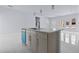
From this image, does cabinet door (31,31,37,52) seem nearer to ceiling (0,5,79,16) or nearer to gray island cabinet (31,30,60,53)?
gray island cabinet (31,30,60,53)

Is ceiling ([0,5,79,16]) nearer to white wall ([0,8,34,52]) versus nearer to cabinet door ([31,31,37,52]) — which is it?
white wall ([0,8,34,52])

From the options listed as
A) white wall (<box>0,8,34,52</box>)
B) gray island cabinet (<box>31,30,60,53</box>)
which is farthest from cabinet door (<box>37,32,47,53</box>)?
white wall (<box>0,8,34,52</box>)

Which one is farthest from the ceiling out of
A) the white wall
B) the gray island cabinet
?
the gray island cabinet

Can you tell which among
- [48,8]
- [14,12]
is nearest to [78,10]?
[48,8]

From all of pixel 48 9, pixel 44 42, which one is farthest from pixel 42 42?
pixel 48 9

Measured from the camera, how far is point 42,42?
3.58ft

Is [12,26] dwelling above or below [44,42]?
above

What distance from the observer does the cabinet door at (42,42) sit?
108cm

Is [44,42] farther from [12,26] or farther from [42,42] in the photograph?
[12,26]

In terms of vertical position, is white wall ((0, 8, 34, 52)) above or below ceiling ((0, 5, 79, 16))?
below

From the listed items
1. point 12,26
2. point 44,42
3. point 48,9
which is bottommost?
point 44,42

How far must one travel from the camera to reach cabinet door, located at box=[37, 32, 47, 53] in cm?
108

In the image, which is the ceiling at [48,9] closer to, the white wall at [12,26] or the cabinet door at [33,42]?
the white wall at [12,26]
